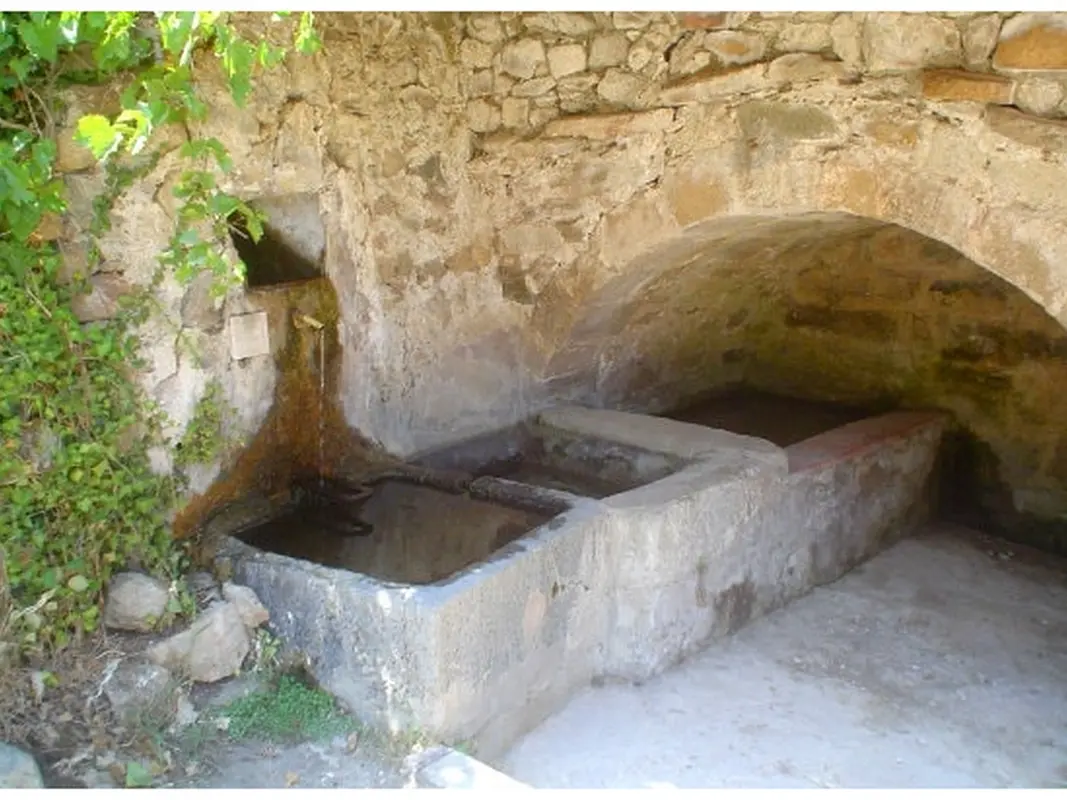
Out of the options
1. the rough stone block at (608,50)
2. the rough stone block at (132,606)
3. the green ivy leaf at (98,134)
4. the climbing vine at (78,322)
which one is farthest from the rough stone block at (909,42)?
the rough stone block at (132,606)

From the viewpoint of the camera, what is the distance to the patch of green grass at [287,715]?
268 cm

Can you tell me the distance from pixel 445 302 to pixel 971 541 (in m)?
2.57

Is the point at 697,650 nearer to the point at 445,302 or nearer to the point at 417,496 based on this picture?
the point at 417,496

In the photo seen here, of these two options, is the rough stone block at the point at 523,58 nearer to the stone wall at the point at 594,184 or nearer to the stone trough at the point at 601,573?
the stone wall at the point at 594,184

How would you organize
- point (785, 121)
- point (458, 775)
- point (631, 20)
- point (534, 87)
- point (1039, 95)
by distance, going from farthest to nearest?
point (534, 87)
point (631, 20)
point (785, 121)
point (1039, 95)
point (458, 775)

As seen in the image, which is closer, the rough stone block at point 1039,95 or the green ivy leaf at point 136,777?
the green ivy leaf at point 136,777

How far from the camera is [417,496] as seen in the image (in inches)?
142

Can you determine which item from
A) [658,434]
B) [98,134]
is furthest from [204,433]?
[658,434]

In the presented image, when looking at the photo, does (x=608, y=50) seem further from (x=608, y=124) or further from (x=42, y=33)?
(x=42, y=33)

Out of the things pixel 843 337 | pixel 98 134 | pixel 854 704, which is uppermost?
pixel 98 134

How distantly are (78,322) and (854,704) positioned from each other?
2539 millimetres

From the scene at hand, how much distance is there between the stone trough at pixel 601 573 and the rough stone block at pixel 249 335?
1.93ft

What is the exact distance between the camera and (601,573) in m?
3.27

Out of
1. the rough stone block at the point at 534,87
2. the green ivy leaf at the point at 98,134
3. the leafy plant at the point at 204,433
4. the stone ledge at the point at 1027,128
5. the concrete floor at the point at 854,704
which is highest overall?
the rough stone block at the point at 534,87
